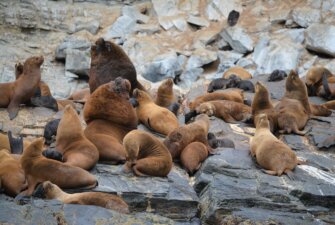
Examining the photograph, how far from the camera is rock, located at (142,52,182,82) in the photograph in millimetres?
17031

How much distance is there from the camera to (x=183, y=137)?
810 centimetres

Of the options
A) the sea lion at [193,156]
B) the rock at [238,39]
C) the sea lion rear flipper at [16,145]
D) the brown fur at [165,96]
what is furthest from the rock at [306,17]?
the sea lion rear flipper at [16,145]

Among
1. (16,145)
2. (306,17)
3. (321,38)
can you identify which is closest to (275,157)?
(16,145)

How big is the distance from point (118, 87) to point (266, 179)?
2351 millimetres

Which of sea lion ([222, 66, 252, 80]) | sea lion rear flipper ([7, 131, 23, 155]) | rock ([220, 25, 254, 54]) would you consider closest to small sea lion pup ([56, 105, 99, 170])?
sea lion rear flipper ([7, 131, 23, 155])

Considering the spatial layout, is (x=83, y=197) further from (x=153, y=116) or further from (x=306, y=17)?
(x=306, y=17)

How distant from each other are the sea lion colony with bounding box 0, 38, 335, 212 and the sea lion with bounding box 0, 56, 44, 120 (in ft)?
0.05

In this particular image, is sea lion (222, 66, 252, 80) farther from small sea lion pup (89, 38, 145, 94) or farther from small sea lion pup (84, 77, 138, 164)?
small sea lion pup (84, 77, 138, 164)

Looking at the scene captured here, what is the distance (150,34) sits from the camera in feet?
62.5

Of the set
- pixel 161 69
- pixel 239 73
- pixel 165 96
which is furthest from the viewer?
pixel 161 69

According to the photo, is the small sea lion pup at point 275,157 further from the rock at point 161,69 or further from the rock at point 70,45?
the rock at point 70,45

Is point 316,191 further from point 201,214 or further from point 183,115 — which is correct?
point 183,115

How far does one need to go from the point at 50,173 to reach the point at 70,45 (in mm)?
12271

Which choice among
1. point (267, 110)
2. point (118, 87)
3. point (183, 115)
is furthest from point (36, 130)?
point (267, 110)
